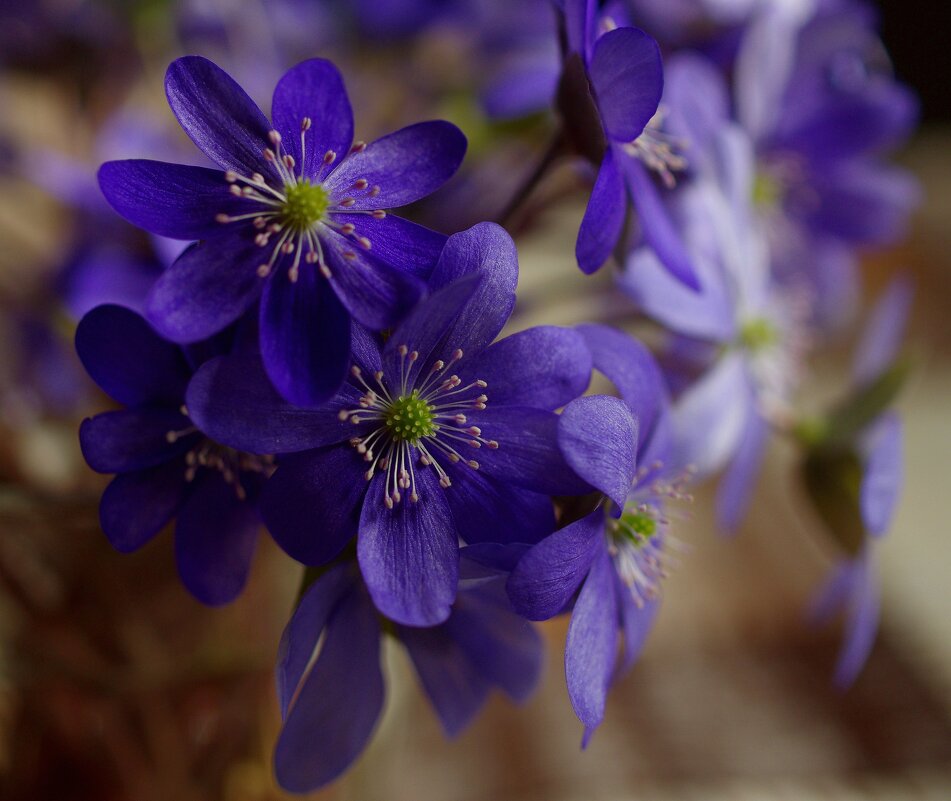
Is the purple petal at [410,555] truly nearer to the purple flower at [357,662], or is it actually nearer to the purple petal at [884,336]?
the purple flower at [357,662]

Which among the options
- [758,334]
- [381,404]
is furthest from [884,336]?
[381,404]

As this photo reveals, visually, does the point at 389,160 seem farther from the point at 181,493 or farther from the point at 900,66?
the point at 900,66

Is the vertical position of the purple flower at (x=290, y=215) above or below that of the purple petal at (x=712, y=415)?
above

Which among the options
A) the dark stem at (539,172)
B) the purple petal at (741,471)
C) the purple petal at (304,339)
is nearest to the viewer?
the purple petal at (304,339)

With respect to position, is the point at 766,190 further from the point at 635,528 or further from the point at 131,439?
the point at 131,439

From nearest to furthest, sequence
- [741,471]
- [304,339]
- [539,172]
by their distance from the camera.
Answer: [304,339]
[539,172]
[741,471]

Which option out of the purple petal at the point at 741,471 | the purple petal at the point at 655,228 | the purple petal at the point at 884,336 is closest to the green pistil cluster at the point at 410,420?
the purple petal at the point at 655,228

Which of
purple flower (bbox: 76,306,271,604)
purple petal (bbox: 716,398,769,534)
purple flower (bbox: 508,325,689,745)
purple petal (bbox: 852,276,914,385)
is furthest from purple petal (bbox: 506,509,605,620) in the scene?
purple petal (bbox: 852,276,914,385)
